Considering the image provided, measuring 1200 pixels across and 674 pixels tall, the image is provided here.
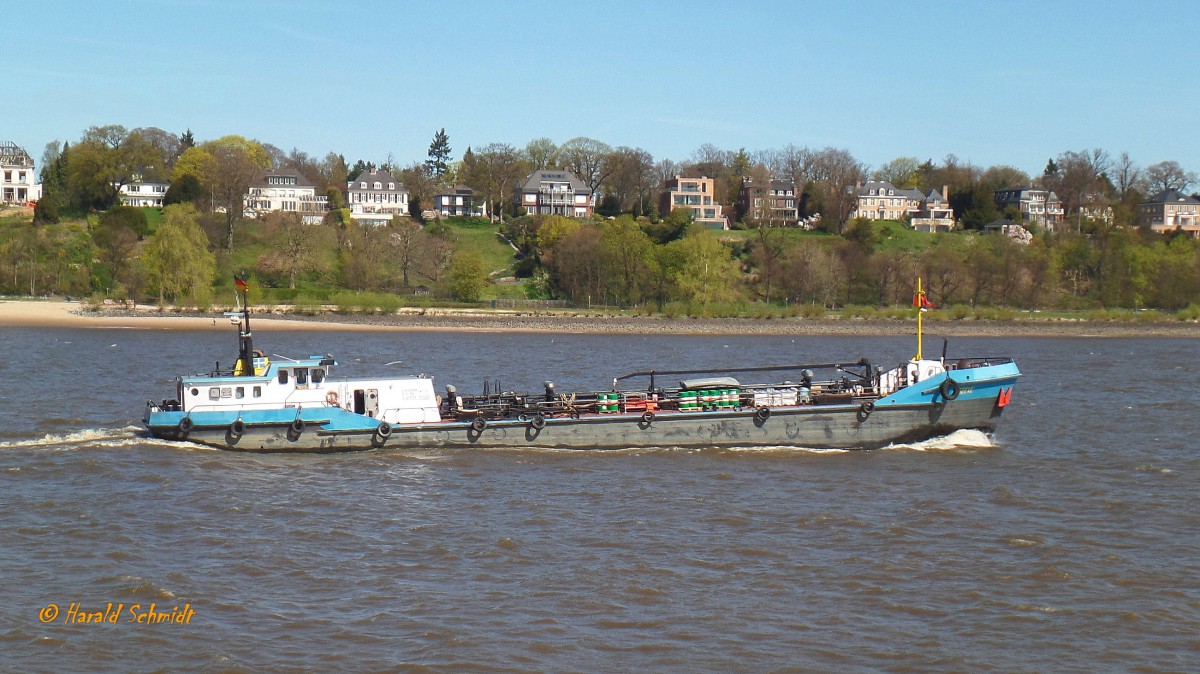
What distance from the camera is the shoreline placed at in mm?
84644

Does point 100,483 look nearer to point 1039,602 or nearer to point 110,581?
point 110,581

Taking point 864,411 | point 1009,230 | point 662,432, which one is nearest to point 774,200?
point 1009,230

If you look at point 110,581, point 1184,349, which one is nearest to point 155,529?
point 110,581

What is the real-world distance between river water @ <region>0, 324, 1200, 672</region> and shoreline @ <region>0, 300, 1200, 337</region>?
156 feet

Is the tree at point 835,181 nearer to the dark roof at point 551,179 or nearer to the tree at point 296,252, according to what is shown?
the dark roof at point 551,179

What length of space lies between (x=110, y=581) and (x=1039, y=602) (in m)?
16.8

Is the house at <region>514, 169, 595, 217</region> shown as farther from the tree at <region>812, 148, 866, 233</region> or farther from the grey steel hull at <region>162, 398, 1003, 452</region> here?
the grey steel hull at <region>162, 398, 1003, 452</region>

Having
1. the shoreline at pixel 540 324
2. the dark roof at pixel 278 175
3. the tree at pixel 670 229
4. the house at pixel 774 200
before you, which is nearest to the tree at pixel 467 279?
the shoreline at pixel 540 324

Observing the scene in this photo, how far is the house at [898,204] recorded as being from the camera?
154 m

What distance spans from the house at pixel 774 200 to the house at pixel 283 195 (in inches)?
2191

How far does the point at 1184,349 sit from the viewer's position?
81.8 m

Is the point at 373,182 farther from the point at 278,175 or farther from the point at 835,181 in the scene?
the point at 835,181

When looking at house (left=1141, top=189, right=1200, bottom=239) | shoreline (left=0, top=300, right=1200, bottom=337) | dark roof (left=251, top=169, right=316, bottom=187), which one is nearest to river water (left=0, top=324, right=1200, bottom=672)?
shoreline (left=0, top=300, right=1200, bottom=337)

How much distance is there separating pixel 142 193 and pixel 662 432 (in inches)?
4822
